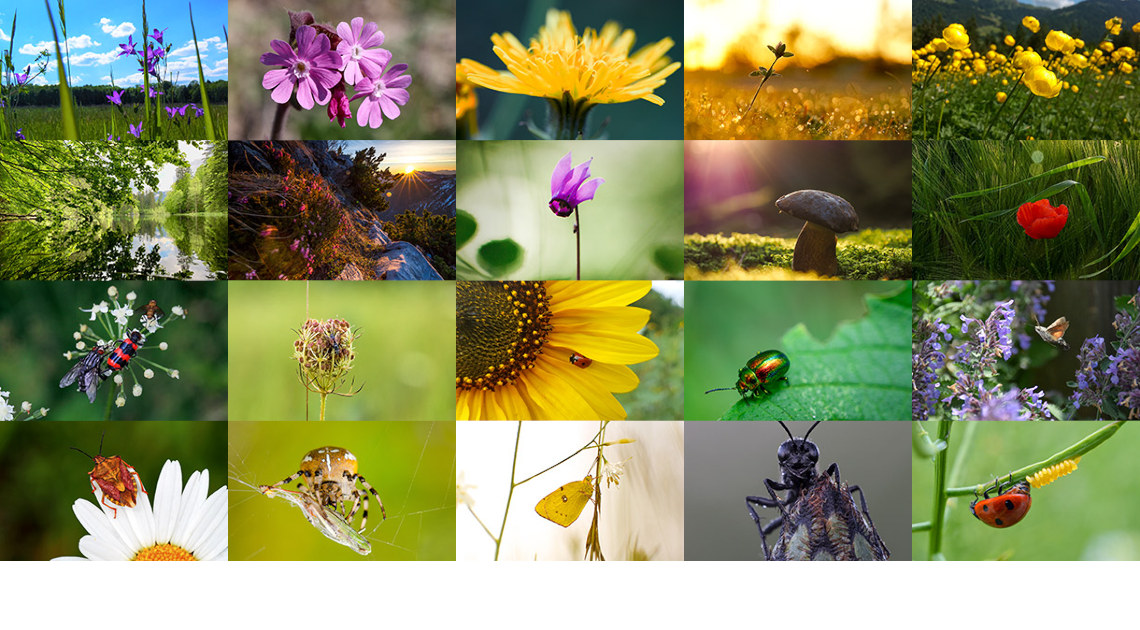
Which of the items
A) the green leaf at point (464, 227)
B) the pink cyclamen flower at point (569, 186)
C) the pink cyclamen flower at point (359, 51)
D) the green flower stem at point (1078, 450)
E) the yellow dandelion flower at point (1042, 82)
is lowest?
the green flower stem at point (1078, 450)

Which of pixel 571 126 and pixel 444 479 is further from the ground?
pixel 571 126

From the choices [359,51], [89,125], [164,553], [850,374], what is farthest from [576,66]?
[164,553]

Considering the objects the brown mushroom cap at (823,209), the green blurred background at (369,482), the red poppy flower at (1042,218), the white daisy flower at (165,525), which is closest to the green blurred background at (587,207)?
the brown mushroom cap at (823,209)

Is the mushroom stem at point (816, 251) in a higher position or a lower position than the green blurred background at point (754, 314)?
higher

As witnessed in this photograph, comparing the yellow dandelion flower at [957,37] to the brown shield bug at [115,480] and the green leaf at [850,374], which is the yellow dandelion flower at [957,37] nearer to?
the green leaf at [850,374]

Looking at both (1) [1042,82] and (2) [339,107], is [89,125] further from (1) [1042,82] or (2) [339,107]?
(1) [1042,82]

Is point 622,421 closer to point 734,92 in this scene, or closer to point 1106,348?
point 734,92

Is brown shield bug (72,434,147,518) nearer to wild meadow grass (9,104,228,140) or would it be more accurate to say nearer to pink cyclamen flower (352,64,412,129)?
wild meadow grass (9,104,228,140)
